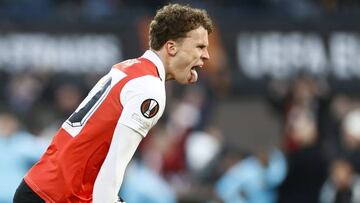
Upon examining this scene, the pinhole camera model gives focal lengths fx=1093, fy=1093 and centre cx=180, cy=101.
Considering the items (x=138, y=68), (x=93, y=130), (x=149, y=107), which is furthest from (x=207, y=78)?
(x=149, y=107)

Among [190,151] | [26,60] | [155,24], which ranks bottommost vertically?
[190,151]

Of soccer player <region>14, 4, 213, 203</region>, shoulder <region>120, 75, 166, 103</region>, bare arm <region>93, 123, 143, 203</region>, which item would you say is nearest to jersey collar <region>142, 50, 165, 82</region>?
soccer player <region>14, 4, 213, 203</region>

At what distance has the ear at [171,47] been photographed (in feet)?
19.2

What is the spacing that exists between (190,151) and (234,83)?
1854 millimetres

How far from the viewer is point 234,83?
14.6 meters

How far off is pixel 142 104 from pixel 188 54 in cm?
53

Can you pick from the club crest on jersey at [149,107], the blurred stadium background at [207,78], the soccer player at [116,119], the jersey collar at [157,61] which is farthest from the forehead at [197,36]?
the blurred stadium background at [207,78]

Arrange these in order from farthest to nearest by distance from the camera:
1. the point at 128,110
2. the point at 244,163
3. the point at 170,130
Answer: the point at 170,130
the point at 244,163
the point at 128,110

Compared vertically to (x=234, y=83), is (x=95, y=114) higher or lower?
higher

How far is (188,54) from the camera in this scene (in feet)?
19.3

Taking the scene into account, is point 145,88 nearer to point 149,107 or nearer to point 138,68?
point 149,107

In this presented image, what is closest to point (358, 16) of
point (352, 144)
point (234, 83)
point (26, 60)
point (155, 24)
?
point (234, 83)

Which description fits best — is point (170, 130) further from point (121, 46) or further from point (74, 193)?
point (74, 193)

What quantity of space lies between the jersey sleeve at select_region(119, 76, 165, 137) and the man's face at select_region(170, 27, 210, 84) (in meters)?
0.33
